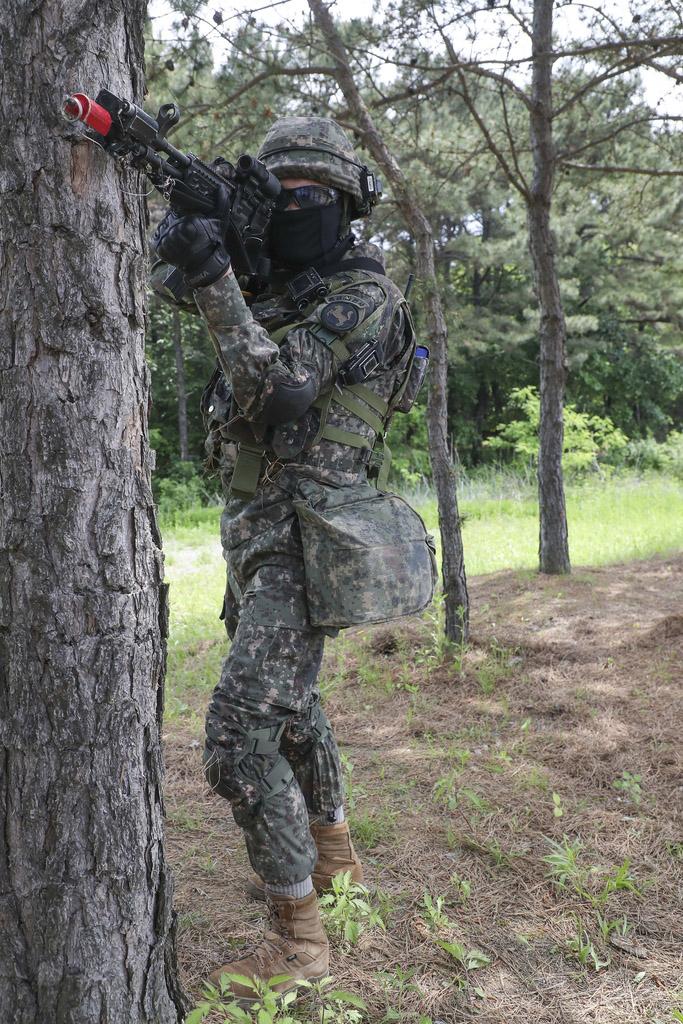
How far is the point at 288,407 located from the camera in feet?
7.43

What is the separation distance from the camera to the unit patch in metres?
2.39

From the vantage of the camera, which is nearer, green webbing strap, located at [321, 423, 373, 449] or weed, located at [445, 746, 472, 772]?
green webbing strap, located at [321, 423, 373, 449]

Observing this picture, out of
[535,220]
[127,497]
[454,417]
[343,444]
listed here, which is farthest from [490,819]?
[454,417]

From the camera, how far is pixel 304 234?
8.55 feet

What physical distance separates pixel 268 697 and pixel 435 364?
3.38m

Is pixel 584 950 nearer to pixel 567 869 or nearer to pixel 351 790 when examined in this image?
pixel 567 869

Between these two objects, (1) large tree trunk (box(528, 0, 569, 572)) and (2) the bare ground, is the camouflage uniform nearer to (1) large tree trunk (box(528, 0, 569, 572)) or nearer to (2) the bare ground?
(2) the bare ground

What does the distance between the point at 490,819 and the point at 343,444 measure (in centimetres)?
172

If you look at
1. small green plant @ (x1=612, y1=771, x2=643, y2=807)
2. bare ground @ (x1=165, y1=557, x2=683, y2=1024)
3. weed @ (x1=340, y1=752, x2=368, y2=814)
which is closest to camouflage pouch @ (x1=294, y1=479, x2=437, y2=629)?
bare ground @ (x1=165, y1=557, x2=683, y2=1024)

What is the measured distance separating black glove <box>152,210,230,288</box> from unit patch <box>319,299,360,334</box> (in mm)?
373

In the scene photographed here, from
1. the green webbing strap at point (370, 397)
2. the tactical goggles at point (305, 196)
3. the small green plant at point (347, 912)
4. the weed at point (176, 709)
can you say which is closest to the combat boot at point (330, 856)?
the small green plant at point (347, 912)

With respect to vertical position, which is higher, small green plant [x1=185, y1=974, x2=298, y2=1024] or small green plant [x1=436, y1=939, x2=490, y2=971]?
small green plant [x1=185, y1=974, x2=298, y2=1024]

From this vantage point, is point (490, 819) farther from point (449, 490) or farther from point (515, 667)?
point (449, 490)

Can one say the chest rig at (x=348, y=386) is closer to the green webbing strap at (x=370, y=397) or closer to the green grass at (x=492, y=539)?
the green webbing strap at (x=370, y=397)
